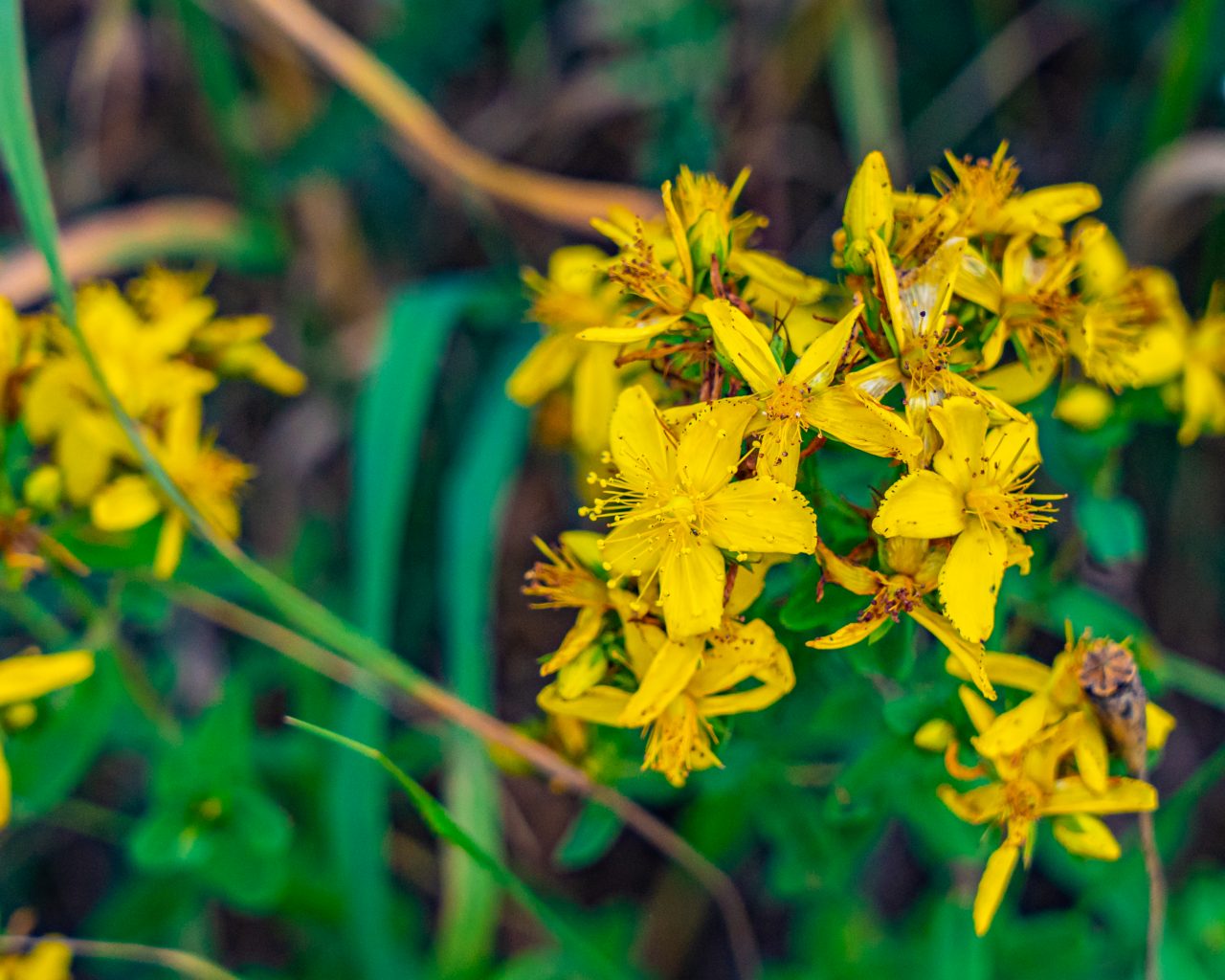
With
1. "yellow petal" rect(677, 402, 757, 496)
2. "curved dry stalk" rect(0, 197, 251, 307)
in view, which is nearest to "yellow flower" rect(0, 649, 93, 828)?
"yellow petal" rect(677, 402, 757, 496)

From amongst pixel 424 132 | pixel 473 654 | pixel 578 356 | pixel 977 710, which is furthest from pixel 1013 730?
pixel 424 132

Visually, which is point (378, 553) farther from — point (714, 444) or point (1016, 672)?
point (1016, 672)

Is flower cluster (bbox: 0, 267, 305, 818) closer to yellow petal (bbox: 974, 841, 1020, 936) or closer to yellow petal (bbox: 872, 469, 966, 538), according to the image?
yellow petal (bbox: 872, 469, 966, 538)

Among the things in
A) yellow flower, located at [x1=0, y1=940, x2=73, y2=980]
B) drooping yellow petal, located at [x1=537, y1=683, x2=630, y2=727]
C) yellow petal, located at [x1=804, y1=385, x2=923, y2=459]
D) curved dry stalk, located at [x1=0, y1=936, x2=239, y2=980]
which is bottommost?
yellow flower, located at [x1=0, y1=940, x2=73, y2=980]

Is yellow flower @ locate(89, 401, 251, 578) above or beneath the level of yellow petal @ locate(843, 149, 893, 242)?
beneath

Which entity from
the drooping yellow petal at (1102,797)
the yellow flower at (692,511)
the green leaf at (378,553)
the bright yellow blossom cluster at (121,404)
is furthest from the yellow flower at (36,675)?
the drooping yellow petal at (1102,797)

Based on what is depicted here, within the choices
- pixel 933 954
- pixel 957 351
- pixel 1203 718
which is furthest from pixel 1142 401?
pixel 1203 718
